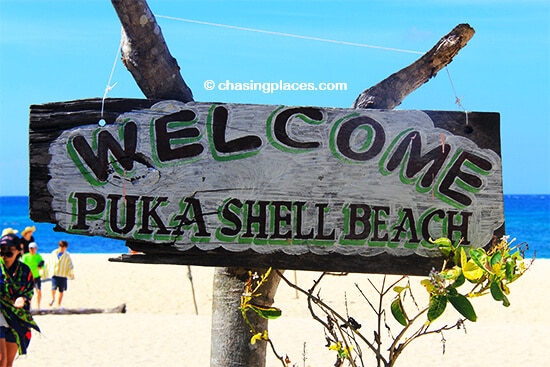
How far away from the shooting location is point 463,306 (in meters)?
2.94

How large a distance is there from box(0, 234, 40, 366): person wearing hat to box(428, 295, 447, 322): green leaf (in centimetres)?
448

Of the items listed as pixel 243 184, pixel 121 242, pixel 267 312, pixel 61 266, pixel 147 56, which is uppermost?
pixel 121 242

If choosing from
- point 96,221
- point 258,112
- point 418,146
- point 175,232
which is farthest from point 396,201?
point 96,221

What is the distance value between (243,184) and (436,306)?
3.33 ft

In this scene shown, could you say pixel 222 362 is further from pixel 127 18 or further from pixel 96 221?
pixel 127 18

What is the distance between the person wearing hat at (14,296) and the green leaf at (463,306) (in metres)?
4.54

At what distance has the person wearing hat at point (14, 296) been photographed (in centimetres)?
644

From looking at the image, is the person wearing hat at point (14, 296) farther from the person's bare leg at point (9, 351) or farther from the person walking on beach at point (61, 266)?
the person walking on beach at point (61, 266)

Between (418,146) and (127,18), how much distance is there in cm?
164

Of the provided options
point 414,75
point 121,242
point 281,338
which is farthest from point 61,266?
point 121,242

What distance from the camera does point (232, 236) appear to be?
3.34m

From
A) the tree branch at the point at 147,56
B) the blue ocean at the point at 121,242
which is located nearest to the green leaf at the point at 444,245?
the tree branch at the point at 147,56

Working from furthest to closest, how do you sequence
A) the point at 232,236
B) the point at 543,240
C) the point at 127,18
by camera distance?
the point at 543,240 < the point at 127,18 < the point at 232,236

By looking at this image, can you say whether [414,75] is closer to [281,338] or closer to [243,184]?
[243,184]
